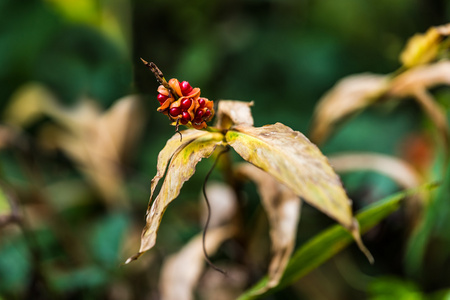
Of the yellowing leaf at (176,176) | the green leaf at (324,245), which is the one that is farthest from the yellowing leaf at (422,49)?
the yellowing leaf at (176,176)

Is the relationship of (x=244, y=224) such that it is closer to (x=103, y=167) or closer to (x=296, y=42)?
(x=103, y=167)

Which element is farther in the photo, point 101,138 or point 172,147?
point 101,138

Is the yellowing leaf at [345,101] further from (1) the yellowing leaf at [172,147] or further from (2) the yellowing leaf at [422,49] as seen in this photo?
(1) the yellowing leaf at [172,147]

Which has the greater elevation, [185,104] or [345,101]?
[185,104]

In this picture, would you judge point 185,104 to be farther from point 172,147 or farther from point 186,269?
A: point 186,269

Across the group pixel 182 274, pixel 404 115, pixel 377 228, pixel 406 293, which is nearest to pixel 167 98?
pixel 182 274

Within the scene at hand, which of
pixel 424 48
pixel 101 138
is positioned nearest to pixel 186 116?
pixel 424 48
